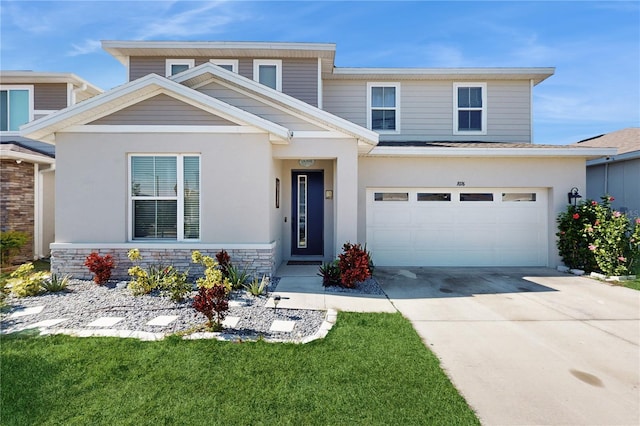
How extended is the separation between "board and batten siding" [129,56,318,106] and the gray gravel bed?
22.3ft

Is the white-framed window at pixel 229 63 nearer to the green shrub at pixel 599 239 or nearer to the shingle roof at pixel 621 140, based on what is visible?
the green shrub at pixel 599 239

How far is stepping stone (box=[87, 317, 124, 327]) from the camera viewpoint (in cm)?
511

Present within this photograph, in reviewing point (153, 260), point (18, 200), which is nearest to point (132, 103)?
point (153, 260)

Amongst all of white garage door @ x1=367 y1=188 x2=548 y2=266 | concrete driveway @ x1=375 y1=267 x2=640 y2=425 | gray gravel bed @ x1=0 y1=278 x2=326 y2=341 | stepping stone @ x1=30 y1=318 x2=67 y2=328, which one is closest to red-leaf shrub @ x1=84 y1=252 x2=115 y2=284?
gray gravel bed @ x1=0 y1=278 x2=326 y2=341

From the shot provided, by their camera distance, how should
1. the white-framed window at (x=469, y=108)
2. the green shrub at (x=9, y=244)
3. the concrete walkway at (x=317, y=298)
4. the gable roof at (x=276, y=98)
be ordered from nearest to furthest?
the concrete walkway at (x=317, y=298), the gable roof at (x=276, y=98), the green shrub at (x=9, y=244), the white-framed window at (x=469, y=108)

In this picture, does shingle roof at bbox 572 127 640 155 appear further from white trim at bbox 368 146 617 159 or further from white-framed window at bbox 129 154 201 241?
white-framed window at bbox 129 154 201 241

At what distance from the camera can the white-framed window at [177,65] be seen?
11273mm

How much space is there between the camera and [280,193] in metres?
10.2

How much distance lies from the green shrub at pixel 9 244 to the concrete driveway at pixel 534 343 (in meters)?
10.3

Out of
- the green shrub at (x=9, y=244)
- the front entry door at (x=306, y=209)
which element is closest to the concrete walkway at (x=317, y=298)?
the front entry door at (x=306, y=209)

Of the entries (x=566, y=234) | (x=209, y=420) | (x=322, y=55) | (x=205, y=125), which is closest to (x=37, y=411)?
(x=209, y=420)

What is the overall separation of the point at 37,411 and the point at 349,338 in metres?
3.30

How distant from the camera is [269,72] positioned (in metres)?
11.3

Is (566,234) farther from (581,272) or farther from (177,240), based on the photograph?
(177,240)
